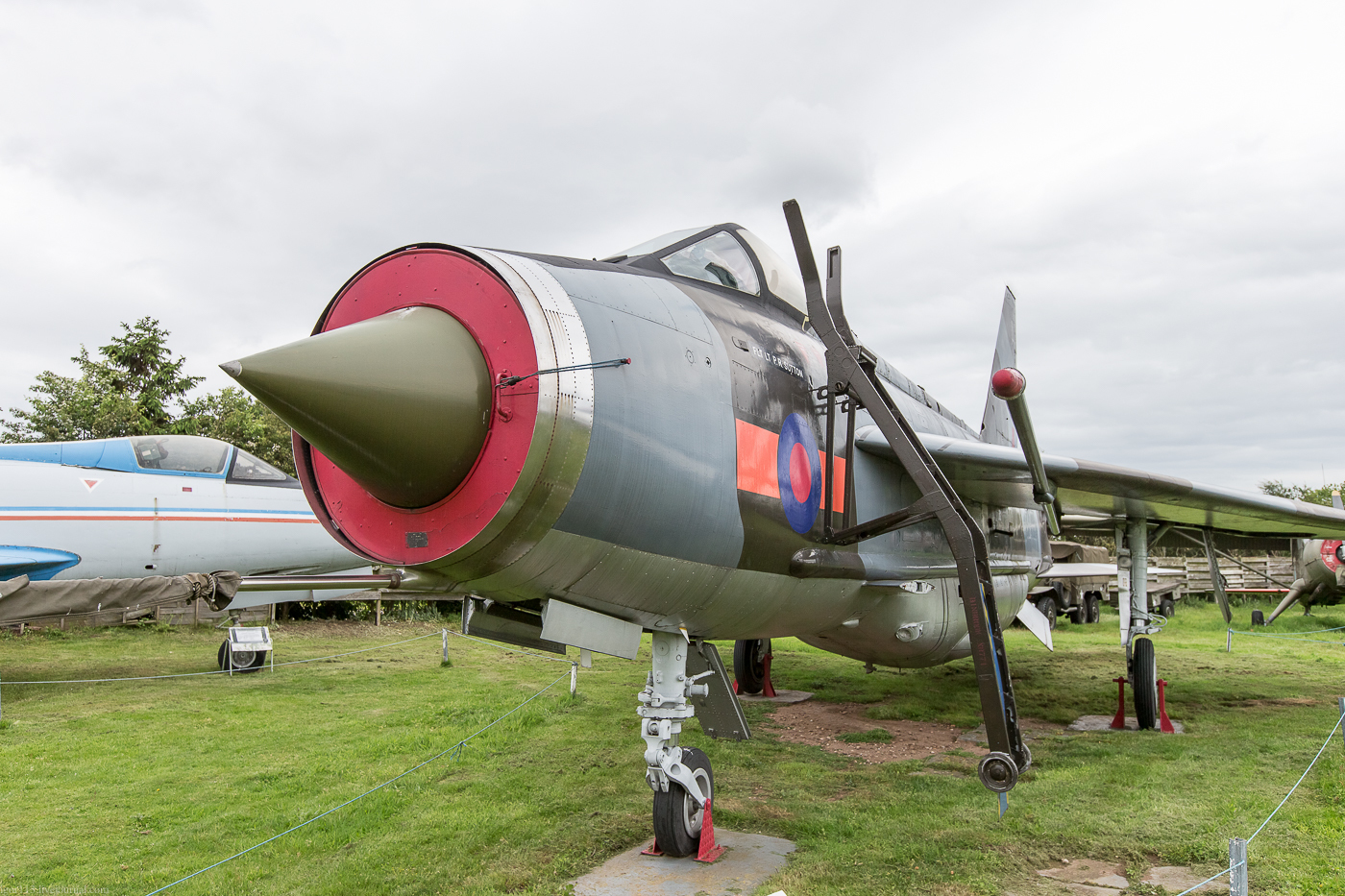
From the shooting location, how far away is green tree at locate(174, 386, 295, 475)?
65.9ft

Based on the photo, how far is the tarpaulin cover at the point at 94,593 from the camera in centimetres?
895

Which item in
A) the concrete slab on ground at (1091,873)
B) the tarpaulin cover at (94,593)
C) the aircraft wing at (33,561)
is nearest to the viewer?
the concrete slab on ground at (1091,873)

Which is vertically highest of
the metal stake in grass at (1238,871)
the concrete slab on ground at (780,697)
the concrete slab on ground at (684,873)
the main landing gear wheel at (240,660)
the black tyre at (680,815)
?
the metal stake in grass at (1238,871)

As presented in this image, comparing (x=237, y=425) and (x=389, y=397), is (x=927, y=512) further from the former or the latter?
(x=237, y=425)

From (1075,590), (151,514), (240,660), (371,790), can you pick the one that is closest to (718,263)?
(371,790)

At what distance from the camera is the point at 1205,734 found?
7891 mm

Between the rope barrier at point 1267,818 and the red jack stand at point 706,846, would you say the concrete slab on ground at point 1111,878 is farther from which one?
the red jack stand at point 706,846

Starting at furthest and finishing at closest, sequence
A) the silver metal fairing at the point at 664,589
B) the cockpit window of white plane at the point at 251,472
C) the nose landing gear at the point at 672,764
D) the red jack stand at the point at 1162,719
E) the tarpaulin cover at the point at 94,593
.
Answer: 1. the cockpit window of white plane at the point at 251,472
2. the tarpaulin cover at the point at 94,593
3. the red jack stand at the point at 1162,719
4. the nose landing gear at the point at 672,764
5. the silver metal fairing at the point at 664,589

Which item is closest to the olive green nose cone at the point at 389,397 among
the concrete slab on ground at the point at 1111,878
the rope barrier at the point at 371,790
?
the rope barrier at the point at 371,790

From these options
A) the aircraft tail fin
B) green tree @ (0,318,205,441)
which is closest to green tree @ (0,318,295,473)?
green tree @ (0,318,205,441)

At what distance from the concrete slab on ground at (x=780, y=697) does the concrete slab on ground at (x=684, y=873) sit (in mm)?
5601

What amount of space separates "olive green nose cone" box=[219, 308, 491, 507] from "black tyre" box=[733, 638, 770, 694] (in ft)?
26.8

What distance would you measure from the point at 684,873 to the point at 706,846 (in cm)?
24

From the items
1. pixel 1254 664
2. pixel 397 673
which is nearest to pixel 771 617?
pixel 397 673
